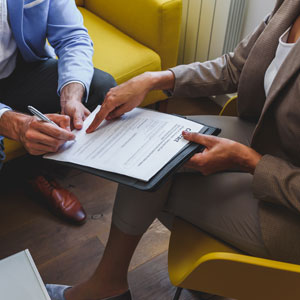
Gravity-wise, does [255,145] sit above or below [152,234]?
above

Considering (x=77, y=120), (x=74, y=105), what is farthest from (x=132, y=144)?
(x=74, y=105)

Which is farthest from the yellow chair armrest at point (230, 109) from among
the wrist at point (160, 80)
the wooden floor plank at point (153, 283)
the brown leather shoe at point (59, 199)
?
the brown leather shoe at point (59, 199)

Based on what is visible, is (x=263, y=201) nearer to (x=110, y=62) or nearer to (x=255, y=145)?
(x=255, y=145)

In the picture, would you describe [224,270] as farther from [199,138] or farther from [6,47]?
[6,47]

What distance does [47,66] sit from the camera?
4.66 ft

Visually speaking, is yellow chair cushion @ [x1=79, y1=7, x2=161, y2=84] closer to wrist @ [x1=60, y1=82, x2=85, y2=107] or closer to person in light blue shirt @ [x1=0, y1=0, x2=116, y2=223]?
person in light blue shirt @ [x1=0, y1=0, x2=116, y2=223]

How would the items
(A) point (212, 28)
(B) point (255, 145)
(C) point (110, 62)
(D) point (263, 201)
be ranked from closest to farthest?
(D) point (263, 201)
(B) point (255, 145)
(C) point (110, 62)
(A) point (212, 28)

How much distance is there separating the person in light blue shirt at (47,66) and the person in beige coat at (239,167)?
10.4 inches

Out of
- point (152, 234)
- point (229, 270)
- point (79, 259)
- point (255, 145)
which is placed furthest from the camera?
point (152, 234)

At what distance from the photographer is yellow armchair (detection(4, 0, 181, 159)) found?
5.52 feet

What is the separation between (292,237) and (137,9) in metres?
1.29

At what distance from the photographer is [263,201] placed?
Result: 2.96ft

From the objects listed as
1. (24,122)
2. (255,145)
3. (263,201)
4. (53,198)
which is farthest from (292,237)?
(53,198)

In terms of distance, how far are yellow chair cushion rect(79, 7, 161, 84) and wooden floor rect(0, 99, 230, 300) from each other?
0.49m
